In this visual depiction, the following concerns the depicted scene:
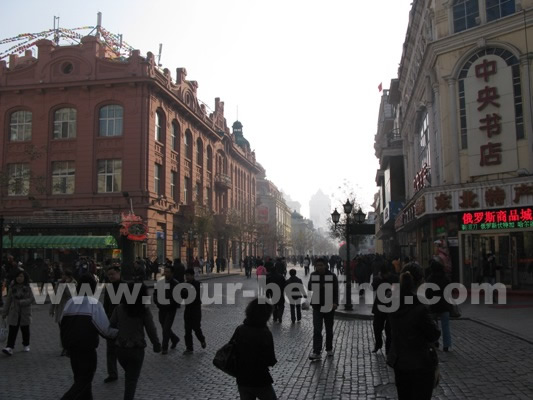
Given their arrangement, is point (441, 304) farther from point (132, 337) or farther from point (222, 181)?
point (222, 181)

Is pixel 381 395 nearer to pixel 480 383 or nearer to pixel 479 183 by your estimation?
pixel 480 383

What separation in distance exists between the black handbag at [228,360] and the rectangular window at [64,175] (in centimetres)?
3646

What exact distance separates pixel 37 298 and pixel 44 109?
21.8m

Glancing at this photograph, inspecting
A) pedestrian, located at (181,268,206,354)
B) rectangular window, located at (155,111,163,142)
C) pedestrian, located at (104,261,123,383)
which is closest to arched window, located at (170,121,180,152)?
rectangular window, located at (155,111,163,142)

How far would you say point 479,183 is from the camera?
21.2 m

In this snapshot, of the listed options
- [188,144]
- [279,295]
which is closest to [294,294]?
[279,295]

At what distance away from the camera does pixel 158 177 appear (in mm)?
41281

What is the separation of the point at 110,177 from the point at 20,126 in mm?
8644

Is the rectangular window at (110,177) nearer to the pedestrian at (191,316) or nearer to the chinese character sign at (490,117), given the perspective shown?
the chinese character sign at (490,117)

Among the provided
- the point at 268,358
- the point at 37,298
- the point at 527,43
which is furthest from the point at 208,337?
the point at 527,43

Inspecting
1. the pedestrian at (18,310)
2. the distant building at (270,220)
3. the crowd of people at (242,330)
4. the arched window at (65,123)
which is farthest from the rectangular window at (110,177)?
the distant building at (270,220)

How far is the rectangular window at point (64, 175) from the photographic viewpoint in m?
38.7

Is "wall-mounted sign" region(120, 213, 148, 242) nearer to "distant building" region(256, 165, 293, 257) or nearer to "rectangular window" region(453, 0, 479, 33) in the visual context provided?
"rectangular window" region(453, 0, 479, 33)

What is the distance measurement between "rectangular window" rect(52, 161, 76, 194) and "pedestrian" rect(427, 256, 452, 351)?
3329 cm
